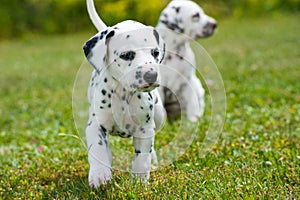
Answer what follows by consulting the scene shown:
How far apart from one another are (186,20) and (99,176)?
302 centimetres

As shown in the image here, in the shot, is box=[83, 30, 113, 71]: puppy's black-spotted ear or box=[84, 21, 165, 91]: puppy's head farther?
box=[83, 30, 113, 71]: puppy's black-spotted ear

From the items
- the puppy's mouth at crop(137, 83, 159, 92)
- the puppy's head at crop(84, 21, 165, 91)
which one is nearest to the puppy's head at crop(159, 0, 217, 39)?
the puppy's head at crop(84, 21, 165, 91)

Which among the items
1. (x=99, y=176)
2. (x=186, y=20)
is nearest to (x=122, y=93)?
(x=99, y=176)

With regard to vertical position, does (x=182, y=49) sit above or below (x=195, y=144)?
above

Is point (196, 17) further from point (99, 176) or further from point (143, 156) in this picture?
point (99, 176)

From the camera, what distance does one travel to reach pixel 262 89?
7.34 metres

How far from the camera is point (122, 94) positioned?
11.4ft

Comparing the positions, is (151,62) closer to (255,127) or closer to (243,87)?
(255,127)

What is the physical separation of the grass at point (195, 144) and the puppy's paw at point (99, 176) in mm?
60

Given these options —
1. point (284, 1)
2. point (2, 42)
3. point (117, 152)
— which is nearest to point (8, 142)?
point (117, 152)

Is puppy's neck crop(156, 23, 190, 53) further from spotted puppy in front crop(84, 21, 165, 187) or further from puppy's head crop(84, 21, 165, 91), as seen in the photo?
puppy's head crop(84, 21, 165, 91)

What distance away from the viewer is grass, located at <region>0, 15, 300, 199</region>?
3436mm

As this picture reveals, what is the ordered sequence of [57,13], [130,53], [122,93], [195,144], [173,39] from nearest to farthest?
[130,53] < [122,93] < [195,144] < [173,39] < [57,13]

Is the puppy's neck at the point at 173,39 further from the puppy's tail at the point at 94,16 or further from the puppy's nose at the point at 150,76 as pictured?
the puppy's nose at the point at 150,76
